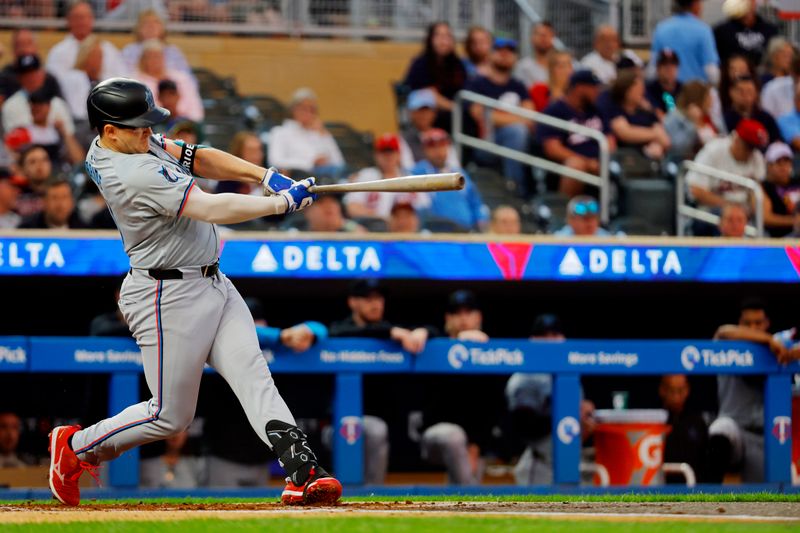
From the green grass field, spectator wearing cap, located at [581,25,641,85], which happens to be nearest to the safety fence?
the green grass field

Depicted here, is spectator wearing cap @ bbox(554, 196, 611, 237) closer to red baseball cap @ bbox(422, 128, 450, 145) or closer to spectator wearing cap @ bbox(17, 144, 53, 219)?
red baseball cap @ bbox(422, 128, 450, 145)

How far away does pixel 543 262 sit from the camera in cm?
780

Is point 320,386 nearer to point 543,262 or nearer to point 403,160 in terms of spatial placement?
point 543,262

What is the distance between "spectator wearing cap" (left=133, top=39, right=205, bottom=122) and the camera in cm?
1008

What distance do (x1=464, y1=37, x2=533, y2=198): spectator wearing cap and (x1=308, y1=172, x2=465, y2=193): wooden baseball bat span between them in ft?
17.6

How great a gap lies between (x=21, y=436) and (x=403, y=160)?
3.48m

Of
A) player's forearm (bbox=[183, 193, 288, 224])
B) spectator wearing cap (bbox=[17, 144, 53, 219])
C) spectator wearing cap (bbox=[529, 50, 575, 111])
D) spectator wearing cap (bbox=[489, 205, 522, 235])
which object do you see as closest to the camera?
player's forearm (bbox=[183, 193, 288, 224])

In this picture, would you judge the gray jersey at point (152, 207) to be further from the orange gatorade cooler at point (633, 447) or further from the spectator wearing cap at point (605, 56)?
the spectator wearing cap at point (605, 56)

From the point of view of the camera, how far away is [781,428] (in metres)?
7.53

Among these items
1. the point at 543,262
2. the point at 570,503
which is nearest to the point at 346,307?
the point at 543,262

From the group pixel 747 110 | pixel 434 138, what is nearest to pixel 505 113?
pixel 434 138

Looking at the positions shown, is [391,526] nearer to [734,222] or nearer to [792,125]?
[734,222]

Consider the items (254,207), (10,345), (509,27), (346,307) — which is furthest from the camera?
(509,27)

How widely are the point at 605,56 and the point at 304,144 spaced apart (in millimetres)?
3519
